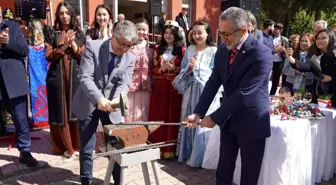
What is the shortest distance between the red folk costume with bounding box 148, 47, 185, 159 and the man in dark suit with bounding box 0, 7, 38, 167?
54.2 inches

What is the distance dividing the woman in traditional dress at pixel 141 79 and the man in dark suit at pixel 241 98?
50.9 inches

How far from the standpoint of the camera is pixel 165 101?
3518 mm

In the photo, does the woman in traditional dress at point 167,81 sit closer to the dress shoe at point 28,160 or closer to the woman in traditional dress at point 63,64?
the woman in traditional dress at point 63,64

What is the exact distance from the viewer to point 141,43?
→ 3.49m

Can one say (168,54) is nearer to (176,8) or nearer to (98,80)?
(98,80)

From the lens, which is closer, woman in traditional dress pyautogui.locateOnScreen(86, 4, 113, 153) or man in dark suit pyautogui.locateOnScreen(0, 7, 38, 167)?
man in dark suit pyautogui.locateOnScreen(0, 7, 38, 167)

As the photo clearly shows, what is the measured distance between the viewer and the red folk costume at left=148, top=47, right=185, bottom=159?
11.3 feet

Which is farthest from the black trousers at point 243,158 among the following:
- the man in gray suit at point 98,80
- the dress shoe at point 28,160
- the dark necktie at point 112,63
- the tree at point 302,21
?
the tree at point 302,21

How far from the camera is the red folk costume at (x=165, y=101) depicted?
345 cm

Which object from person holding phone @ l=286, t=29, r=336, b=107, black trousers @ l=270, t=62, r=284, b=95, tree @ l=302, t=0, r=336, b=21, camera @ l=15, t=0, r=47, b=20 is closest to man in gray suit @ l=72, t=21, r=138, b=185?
person holding phone @ l=286, t=29, r=336, b=107

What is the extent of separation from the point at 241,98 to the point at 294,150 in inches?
36.5

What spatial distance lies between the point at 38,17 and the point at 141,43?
1885 mm

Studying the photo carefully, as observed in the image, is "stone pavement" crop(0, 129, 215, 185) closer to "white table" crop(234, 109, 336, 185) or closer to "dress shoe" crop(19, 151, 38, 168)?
"dress shoe" crop(19, 151, 38, 168)

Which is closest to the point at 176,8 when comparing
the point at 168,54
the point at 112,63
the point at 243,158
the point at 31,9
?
the point at 31,9
